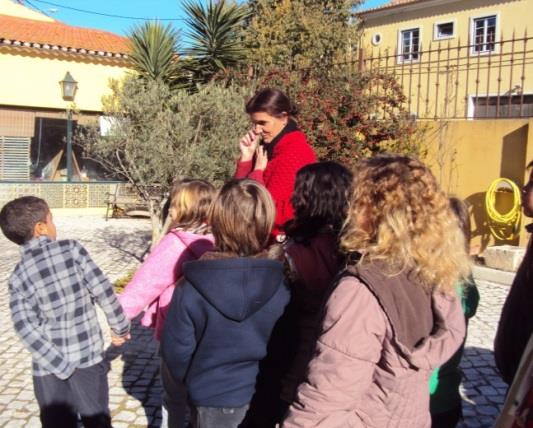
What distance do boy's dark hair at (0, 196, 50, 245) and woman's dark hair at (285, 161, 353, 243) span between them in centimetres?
130

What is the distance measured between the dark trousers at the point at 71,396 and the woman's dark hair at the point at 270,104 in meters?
1.62

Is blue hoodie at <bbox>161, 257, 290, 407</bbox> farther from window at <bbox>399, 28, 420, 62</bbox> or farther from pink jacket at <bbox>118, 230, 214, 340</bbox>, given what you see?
window at <bbox>399, 28, 420, 62</bbox>

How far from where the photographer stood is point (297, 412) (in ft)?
5.82

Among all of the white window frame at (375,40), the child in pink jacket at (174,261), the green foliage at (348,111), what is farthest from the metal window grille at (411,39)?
the child in pink jacket at (174,261)

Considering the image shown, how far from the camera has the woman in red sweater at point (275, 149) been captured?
3.03 metres

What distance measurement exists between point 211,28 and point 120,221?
897cm

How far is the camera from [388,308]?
5.78 feet

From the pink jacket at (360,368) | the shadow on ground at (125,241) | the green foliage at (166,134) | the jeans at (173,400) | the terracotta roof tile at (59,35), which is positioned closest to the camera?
the pink jacket at (360,368)

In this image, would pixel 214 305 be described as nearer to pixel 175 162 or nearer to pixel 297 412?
pixel 297 412

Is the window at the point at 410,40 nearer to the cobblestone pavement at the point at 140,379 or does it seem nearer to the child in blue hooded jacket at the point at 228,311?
the cobblestone pavement at the point at 140,379

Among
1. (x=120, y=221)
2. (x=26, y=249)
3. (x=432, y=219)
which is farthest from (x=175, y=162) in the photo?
(x=120, y=221)

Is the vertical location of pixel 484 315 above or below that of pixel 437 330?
below

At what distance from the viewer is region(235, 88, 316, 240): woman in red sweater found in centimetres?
303

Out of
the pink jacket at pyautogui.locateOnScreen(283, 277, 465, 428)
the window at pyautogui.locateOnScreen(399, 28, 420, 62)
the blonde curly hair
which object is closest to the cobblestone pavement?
the pink jacket at pyautogui.locateOnScreen(283, 277, 465, 428)
